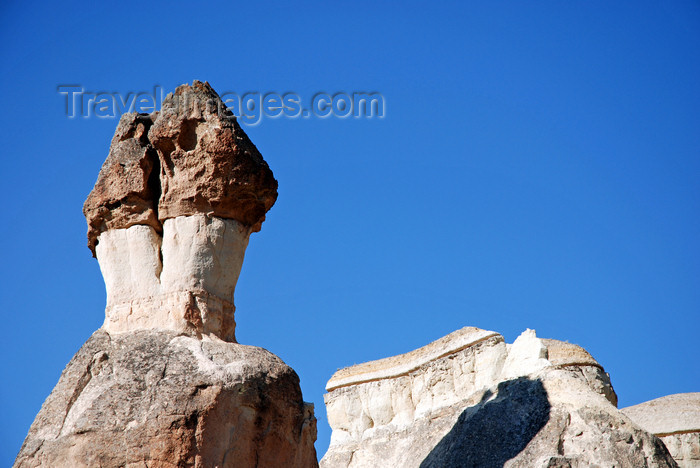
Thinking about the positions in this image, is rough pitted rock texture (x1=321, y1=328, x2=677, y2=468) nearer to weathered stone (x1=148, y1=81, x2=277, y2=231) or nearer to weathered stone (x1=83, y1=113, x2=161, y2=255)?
weathered stone (x1=148, y1=81, x2=277, y2=231)

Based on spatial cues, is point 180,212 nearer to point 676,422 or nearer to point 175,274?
point 175,274

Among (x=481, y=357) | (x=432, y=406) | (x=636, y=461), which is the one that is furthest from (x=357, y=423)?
(x=636, y=461)

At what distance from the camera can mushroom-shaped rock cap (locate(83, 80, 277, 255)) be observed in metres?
10.2

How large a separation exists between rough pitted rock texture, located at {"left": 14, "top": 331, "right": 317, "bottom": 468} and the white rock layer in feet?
1.07

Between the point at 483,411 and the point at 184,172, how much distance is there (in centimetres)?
557

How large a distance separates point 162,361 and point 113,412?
689 mm

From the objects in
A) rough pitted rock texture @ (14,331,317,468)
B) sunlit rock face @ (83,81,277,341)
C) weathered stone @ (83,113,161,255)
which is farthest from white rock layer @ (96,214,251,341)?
rough pitted rock texture @ (14,331,317,468)

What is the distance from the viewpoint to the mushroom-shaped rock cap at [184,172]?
33.6ft

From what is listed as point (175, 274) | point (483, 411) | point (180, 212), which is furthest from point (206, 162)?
point (483, 411)

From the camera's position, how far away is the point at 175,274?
32.8 ft

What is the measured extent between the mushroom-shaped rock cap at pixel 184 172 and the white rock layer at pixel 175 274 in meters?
0.15

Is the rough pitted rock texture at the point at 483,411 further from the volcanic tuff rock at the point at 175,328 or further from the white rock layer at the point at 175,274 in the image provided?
the white rock layer at the point at 175,274

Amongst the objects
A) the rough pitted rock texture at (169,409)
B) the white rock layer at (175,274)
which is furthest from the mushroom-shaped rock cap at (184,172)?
the rough pitted rock texture at (169,409)

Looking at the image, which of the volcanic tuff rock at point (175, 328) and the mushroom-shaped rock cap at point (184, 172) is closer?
the volcanic tuff rock at point (175, 328)
